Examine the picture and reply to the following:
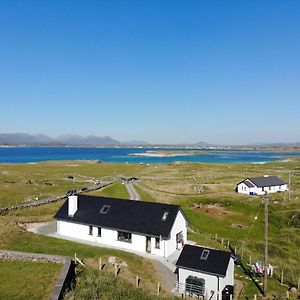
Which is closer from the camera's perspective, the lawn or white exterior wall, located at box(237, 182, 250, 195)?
the lawn

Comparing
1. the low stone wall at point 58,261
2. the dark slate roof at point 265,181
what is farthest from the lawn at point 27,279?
the dark slate roof at point 265,181

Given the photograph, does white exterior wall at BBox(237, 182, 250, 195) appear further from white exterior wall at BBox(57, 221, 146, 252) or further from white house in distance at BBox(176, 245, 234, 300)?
white house in distance at BBox(176, 245, 234, 300)

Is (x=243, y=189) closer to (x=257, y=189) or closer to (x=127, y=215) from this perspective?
(x=257, y=189)

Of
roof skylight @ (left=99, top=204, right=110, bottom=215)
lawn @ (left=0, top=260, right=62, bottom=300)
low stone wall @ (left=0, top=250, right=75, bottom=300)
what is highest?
roof skylight @ (left=99, top=204, right=110, bottom=215)

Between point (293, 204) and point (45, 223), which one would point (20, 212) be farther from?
point (293, 204)

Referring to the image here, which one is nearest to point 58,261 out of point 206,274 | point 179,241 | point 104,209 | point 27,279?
point 27,279

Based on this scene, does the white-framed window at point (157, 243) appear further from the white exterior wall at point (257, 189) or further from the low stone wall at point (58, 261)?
the white exterior wall at point (257, 189)

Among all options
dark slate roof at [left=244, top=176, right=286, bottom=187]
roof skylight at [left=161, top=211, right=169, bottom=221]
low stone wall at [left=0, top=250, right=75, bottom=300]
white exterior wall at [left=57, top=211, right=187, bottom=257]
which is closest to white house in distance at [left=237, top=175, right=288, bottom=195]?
dark slate roof at [left=244, top=176, right=286, bottom=187]
